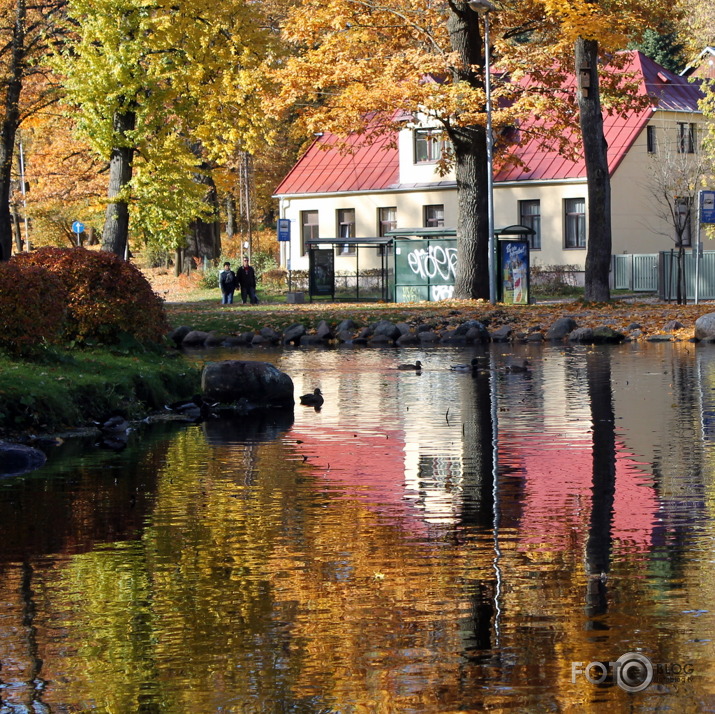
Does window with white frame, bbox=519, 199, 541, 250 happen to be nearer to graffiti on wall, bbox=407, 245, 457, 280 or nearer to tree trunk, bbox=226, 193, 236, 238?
graffiti on wall, bbox=407, 245, 457, 280

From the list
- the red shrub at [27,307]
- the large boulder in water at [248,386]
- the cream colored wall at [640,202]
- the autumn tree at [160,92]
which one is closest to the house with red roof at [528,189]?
the cream colored wall at [640,202]

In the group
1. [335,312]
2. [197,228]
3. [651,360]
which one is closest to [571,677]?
[651,360]

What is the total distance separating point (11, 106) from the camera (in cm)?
4553

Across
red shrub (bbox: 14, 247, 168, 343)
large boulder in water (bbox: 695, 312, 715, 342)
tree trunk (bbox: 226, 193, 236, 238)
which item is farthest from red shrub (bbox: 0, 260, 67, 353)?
tree trunk (bbox: 226, 193, 236, 238)

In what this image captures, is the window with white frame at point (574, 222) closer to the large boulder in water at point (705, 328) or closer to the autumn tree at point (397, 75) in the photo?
the autumn tree at point (397, 75)

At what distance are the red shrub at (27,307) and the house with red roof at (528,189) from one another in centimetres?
3437

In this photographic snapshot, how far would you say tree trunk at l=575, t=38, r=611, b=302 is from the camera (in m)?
38.6

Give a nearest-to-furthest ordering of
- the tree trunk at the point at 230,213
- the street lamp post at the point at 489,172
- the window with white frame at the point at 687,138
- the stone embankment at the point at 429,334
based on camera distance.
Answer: the stone embankment at the point at 429,334, the street lamp post at the point at 489,172, the window with white frame at the point at 687,138, the tree trunk at the point at 230,213

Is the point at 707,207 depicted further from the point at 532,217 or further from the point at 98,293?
the point at 532,217

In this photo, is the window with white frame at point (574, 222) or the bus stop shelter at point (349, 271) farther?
the window with white frame at point (574, 222)

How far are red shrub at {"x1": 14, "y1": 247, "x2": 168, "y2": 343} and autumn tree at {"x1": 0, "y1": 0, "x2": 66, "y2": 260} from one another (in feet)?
81.1

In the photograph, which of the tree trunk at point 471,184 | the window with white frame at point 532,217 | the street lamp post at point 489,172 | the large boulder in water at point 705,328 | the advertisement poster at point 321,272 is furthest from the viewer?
the window with white frame at point 532,217

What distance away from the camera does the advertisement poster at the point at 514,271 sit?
42156 millimetres

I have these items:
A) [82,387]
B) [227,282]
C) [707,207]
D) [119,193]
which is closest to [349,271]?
[227,282]
